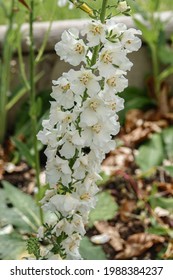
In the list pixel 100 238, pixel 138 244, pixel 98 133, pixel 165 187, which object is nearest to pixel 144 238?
pixel 138 244

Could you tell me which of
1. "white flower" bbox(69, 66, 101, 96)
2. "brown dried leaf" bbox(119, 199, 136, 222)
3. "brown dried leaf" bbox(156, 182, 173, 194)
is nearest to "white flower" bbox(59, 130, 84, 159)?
"white flower" bbox(69, 66, 101, 96)

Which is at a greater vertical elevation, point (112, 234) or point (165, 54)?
point (165, 54)

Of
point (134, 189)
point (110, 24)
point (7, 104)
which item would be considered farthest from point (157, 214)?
point (110, 24)

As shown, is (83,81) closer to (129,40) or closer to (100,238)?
(129,40)

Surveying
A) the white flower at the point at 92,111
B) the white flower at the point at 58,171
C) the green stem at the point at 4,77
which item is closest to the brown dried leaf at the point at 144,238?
the green stem at the point at 4,77

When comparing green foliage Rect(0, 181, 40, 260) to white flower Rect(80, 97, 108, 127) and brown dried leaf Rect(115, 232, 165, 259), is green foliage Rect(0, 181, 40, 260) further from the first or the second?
white flower Rect(80, 97, 108, 127)
